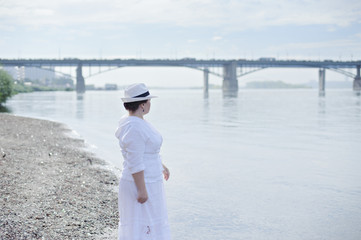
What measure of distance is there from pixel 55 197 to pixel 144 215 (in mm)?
4230

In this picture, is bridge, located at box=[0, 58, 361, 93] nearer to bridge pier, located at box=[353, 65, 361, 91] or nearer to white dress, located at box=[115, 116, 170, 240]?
bridge pier, located at box=[353, 65, 361, 91]

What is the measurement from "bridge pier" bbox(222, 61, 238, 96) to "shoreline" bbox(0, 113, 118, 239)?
117 m

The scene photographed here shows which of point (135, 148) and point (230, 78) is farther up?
point (230, 78)

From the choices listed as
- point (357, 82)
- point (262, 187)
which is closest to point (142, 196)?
point (262, 187)

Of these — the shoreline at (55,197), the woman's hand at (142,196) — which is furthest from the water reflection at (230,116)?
the woman's hand at (142,196)

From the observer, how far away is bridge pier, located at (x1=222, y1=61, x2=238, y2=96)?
5098 inches

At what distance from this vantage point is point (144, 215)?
4172 millimetres

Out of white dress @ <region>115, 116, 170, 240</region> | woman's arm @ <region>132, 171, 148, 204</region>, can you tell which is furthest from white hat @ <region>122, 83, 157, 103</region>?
woman's arm @ <region>132, 171, 148, 204</region>

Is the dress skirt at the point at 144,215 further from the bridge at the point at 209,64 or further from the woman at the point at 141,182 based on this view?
the bridge at the point at 209,64

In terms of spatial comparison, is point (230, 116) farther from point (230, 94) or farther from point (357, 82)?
point (357, 82)

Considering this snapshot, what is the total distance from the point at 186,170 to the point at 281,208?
14.5 ft

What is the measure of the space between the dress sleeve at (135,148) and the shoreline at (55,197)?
2.56m

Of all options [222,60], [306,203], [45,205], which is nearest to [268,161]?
[306,203]

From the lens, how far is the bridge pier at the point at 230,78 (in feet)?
425
